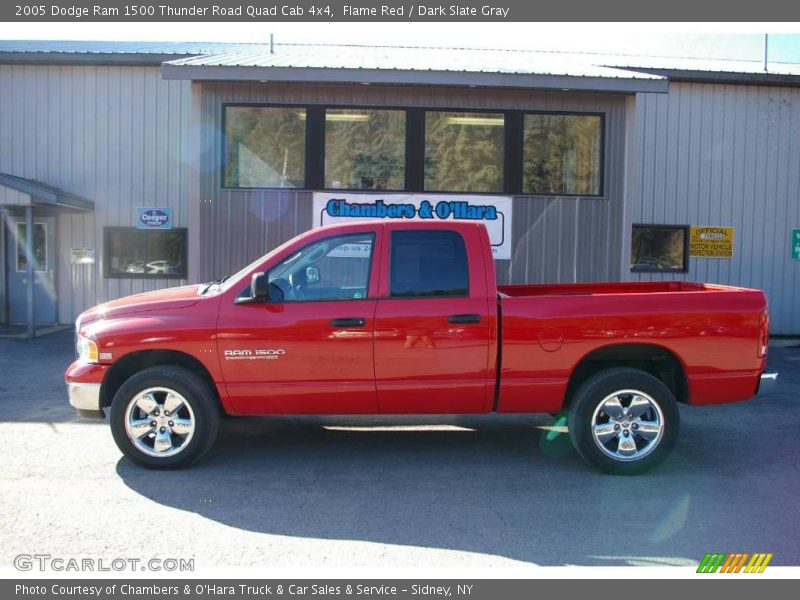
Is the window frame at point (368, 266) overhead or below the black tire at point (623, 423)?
overhead

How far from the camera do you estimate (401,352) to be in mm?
5738

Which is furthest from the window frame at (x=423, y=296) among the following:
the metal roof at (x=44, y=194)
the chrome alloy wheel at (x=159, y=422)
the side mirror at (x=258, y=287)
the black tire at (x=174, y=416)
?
the metal roof at (x=44, y=194)

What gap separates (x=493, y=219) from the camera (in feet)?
35.3

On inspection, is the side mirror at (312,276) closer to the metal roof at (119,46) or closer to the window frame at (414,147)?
the window frame at (414,147)

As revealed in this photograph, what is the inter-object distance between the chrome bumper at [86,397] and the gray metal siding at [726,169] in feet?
36.9

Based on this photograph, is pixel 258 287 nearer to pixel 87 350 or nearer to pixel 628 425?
pixel 87 350

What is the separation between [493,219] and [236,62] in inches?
169

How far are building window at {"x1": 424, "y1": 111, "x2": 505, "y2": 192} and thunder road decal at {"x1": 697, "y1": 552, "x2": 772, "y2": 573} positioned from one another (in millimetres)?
7243

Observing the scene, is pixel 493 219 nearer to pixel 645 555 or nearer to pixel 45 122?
pixel 645 555

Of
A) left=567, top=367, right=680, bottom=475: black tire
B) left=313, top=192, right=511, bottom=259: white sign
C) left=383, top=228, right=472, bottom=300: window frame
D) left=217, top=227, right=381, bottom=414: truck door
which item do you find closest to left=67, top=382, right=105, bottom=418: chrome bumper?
left=217, top=227, right=381, bottom=414: truck door

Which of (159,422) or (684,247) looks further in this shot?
(684,247)

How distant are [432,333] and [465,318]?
0.28m

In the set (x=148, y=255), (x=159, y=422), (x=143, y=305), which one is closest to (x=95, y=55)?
(x=148, y=255)

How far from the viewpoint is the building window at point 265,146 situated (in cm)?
1063
